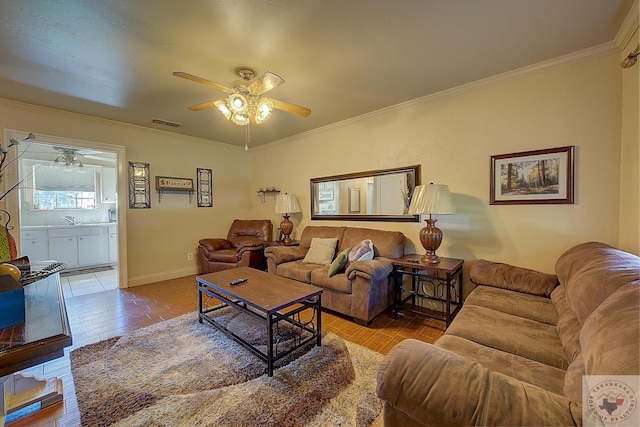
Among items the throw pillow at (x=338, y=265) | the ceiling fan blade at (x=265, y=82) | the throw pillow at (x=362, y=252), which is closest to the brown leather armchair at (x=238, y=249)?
the throw pillow at (x=338, y=265)

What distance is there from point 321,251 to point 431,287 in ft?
4.54

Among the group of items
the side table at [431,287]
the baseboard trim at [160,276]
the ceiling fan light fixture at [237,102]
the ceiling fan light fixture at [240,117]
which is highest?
the ceiling fan light fixture at [237,102]

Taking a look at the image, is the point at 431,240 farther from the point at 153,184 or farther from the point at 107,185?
the point at 107,185

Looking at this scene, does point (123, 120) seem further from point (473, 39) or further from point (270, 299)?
point (473, 39)

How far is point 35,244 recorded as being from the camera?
4551 millimetres

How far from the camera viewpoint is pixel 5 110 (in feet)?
9.89

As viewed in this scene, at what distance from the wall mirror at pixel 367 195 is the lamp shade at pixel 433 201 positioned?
0.56 m

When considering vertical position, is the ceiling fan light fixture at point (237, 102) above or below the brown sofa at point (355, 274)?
above

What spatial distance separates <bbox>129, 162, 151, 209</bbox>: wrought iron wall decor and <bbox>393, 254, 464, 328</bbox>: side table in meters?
3.93

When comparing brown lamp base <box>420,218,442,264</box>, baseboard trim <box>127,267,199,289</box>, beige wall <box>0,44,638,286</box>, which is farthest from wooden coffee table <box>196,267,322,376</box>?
baseboard trim <box>127,267,199,289</box>

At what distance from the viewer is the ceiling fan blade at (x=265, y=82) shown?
1.94 m

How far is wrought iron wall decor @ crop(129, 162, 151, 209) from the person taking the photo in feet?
13.1

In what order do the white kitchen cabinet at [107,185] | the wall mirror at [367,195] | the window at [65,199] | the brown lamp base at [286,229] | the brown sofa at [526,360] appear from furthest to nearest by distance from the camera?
the white kitchen cabinet at [107,185] < the window at [65,199] < the brown lamp base at [286,229] < the wall mirror at [367,195] < the brown sofa at [526,360]

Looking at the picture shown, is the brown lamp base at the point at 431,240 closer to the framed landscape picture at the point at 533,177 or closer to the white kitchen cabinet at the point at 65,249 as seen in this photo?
the framed landscape picture at the point at 533,177
